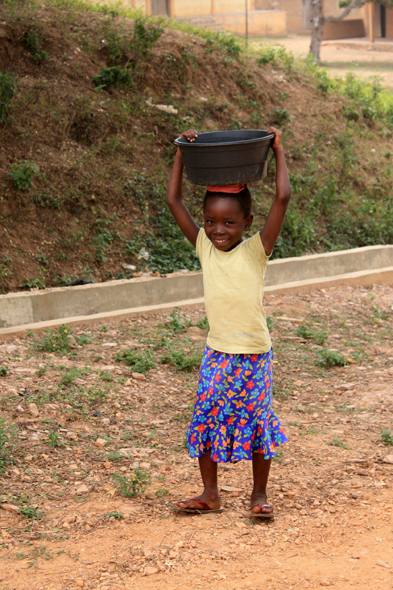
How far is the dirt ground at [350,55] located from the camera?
65.6ft

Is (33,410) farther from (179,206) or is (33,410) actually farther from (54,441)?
(179,206)

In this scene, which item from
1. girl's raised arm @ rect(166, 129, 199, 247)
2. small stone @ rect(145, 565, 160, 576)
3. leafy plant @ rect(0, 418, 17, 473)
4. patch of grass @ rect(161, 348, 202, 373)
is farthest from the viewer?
patch of grass @ rect(161, 348, 202, 373)

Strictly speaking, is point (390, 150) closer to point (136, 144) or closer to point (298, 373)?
point (136, 144)

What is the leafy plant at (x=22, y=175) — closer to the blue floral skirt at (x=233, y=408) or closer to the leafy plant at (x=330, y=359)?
the leafy plant at (x=330, y=359)

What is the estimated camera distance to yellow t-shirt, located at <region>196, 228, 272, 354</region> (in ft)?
9.39

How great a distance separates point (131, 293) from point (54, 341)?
1360 millimetres

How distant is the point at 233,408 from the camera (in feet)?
9.52

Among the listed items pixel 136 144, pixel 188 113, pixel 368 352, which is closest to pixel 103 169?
pixel 136 144

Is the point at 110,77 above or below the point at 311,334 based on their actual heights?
above

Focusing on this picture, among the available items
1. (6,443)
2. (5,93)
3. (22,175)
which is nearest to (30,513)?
(6,443)

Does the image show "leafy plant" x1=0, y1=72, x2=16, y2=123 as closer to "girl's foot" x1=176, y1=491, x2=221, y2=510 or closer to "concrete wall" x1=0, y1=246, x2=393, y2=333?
"concrete wall" x1=0, y1=246, x2=393, y2=333

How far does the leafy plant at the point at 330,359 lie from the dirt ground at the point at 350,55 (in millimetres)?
15729

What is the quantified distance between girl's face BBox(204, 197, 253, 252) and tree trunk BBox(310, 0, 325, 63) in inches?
723

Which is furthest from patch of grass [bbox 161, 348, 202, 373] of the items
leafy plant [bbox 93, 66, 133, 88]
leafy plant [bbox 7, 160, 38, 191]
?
leafy plant [bbox 93, 66, 133, 88]
